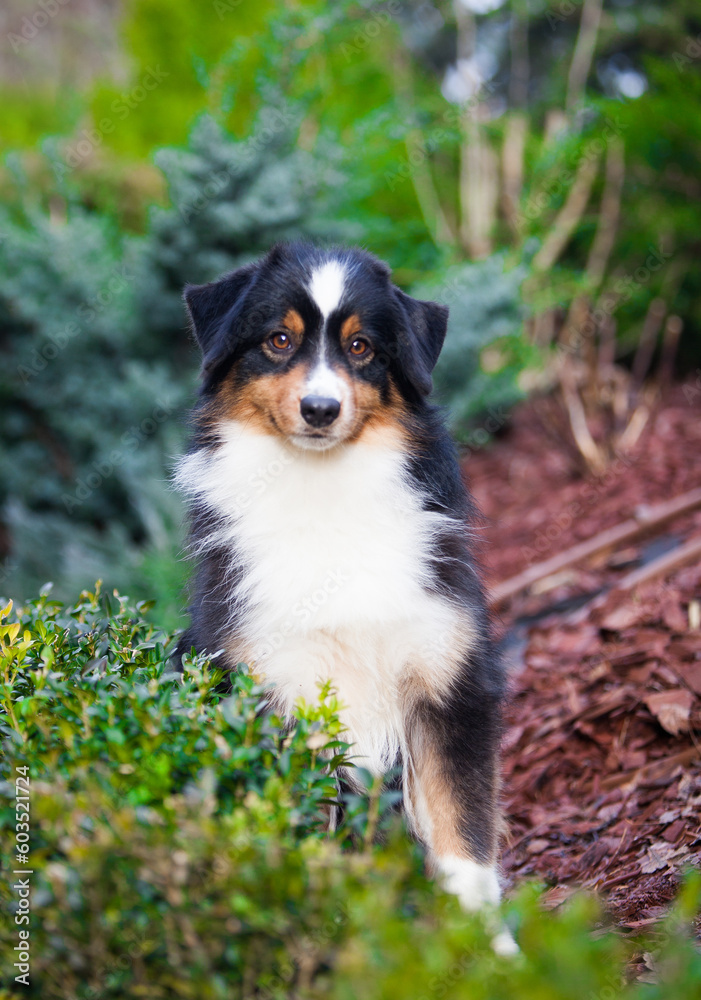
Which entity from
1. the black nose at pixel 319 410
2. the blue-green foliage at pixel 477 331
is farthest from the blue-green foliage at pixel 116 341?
the black nose at pixel 319 410

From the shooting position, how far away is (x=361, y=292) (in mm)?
3107

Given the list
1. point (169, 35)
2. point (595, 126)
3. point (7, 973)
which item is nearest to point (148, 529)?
point (7, 973)

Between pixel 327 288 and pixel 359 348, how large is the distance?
0.23 m

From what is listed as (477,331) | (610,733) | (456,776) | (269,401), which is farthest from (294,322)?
(477,331)

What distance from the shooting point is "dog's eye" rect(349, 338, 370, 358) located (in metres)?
3.09

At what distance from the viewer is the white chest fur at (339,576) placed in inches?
109

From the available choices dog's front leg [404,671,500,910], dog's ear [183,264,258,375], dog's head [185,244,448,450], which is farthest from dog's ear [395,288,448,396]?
dog's front leg [404,671,500,910]

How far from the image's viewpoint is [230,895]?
163 cm

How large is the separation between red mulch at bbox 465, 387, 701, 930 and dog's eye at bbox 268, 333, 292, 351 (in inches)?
40.8

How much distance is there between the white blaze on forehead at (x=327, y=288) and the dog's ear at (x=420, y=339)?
0.27m

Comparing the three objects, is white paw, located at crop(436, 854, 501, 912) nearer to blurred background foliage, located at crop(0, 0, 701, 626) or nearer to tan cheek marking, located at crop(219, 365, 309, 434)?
tan cheek marking, located at crop(219, 365, 309, 434)

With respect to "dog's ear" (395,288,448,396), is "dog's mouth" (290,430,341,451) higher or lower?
lower

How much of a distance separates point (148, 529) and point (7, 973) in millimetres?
5878

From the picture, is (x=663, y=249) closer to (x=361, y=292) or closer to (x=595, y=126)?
(x=595, y=126)
